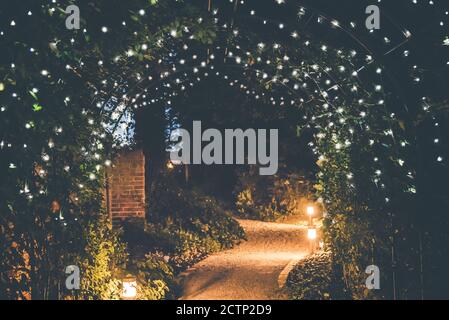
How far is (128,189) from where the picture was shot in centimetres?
1391

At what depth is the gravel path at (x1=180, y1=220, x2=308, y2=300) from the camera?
10.4m

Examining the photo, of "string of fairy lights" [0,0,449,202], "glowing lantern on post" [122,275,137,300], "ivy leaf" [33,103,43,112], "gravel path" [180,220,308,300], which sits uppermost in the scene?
"string of fairy lights" [0,0,449,202]

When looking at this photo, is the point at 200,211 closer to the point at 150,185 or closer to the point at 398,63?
the point at 150,185

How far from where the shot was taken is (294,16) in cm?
888

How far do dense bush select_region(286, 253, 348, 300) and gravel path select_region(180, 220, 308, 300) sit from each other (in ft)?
0.82

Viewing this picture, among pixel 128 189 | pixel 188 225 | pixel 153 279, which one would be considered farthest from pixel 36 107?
pixel 188 225

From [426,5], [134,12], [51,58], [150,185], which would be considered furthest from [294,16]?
[150,185]

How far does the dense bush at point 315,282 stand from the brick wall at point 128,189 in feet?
12.3

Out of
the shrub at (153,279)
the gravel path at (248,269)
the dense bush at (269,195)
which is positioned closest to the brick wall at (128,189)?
the gravel path at (248,269)

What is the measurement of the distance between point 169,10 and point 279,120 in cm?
1338

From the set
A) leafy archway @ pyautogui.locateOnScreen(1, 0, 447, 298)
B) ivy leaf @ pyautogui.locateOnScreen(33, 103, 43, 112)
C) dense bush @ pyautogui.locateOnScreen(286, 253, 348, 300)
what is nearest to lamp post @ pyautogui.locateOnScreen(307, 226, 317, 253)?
dense bush @ pyautogui.locateOnScreen(286, 253, 348, 300)

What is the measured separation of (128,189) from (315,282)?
5.09m

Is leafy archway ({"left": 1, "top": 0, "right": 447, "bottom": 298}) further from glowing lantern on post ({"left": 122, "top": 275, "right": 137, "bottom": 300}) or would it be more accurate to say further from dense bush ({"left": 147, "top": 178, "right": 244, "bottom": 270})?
dense bush ({"left": 147, "top": 178, "right": 244, "bottom": 270})

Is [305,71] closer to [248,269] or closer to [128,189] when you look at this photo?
[248,269]
